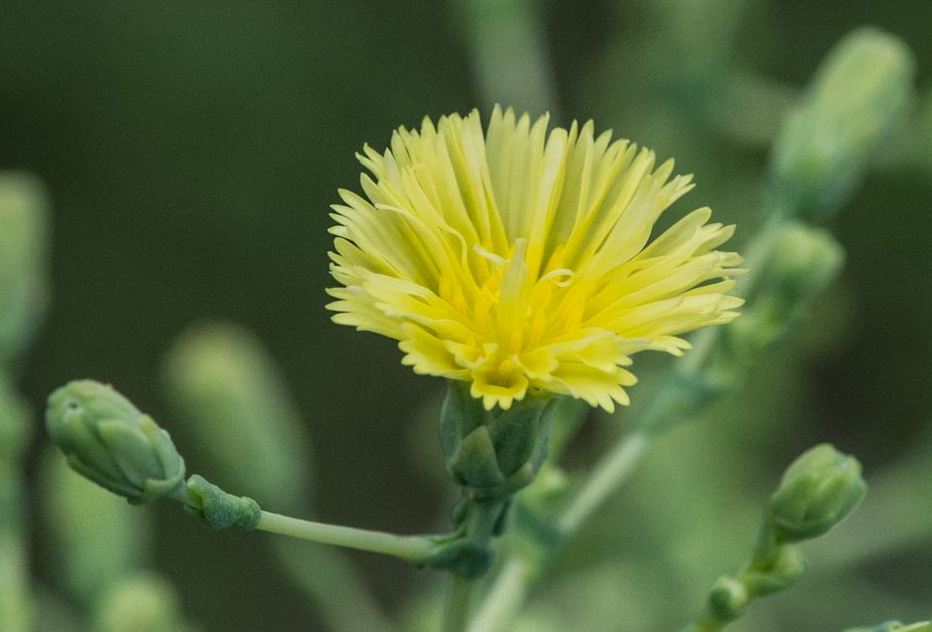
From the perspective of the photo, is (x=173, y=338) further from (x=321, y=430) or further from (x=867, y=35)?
(x=867, y=35)

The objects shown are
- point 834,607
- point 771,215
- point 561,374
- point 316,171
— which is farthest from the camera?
point 316,171

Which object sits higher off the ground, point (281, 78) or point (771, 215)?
point (281, 78)

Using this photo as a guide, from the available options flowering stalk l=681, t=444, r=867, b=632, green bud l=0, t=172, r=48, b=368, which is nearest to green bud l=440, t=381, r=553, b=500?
flowering stalk l=681, t=444, r=867, b=632

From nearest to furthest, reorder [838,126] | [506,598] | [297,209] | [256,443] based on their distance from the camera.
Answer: [506,598], [838,126], [256,443], [297,209]

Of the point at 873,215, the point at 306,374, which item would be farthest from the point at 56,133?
the point at 873,215

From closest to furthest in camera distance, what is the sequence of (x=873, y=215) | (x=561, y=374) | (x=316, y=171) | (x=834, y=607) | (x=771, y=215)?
(x=561, y=374) < (x=771, y=215) < (x=834, y=607) < (x=873, y=215) < (x=316, y=171)

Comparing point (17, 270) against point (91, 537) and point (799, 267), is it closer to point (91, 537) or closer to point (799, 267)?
point (91, 537)

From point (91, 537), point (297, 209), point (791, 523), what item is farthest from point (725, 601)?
point (297, 209)
